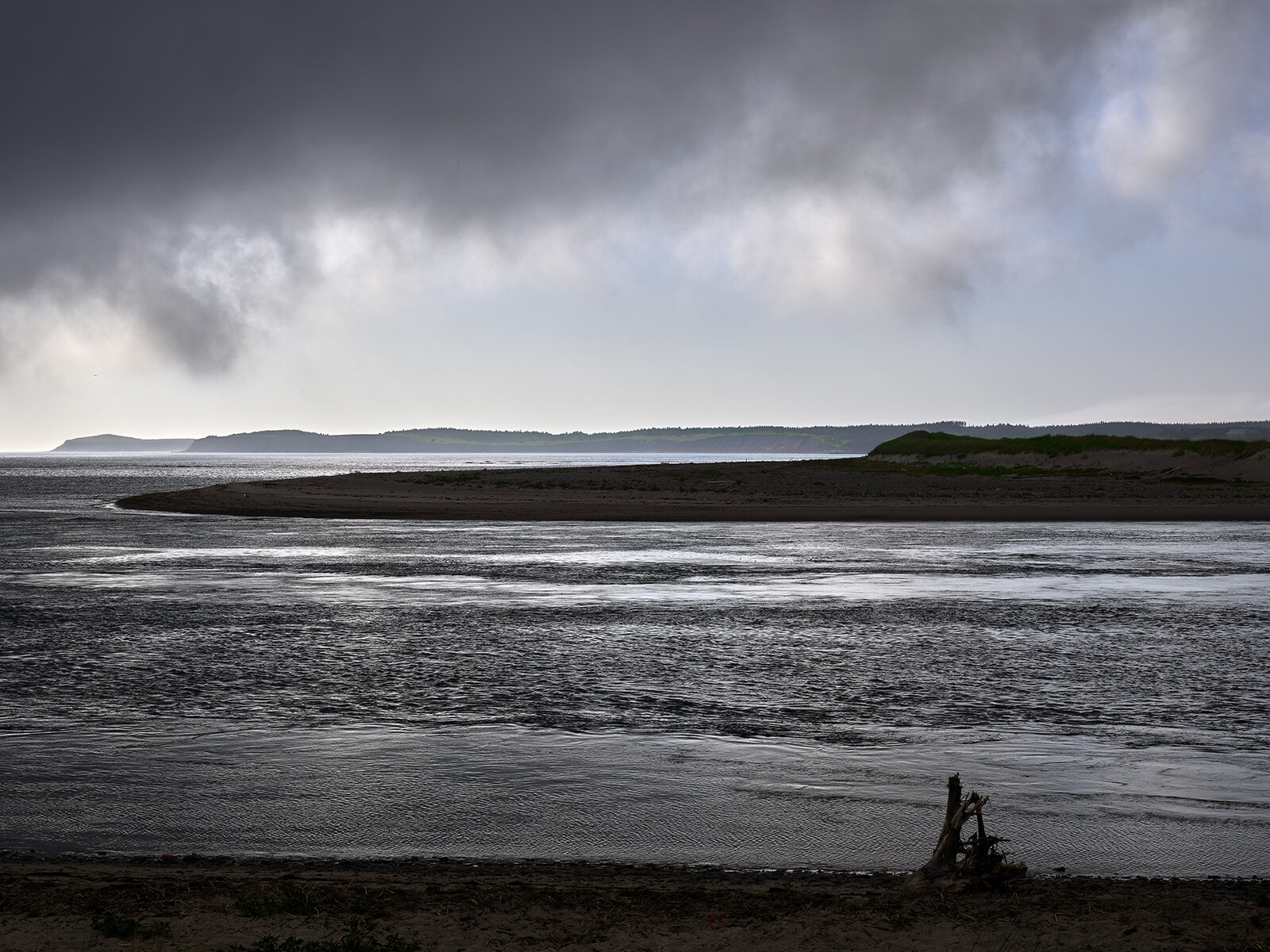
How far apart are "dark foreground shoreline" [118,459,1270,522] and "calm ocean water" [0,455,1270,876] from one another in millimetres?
25084

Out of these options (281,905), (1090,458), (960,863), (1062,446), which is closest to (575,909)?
(281,905)

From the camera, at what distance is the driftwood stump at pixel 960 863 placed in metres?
7.09

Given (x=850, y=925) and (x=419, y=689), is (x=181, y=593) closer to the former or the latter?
(x=419, y=689)

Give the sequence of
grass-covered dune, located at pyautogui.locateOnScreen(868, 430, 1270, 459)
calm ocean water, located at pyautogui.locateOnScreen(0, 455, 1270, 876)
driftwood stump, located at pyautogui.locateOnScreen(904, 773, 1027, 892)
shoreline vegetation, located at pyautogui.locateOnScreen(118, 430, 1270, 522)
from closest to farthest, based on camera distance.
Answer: driftwood stump, located at pyautogui.locateOnScreen(904, 773, 1027, 892), calm ocean water, located at pyautogui.locateOnScreen(0, 455, 1270, 876), shoreline vegetation, located at pyautogui.locateOnScreen(118, 430, 1270, 522), grass-covered dune, located at pyautogui.locateOnScreen(868, 430, 1270, 459)

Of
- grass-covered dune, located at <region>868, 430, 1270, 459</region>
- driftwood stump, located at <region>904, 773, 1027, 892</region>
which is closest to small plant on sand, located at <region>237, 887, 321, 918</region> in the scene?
driftwood stump, located at <region>904, 773, 1027, 892</region>

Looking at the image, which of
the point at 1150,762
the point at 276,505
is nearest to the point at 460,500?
the point at 276,505

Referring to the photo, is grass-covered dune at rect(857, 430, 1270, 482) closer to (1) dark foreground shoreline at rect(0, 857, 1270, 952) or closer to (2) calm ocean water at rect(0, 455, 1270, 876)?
(2) calm ocean water at rect(0, 455, 1270, 876)

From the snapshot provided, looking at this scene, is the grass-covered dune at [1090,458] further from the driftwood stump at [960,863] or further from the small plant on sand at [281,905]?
the small plant on sand at [281,905]

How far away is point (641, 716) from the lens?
38.6 ft

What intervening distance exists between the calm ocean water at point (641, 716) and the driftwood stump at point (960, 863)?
1.94 feet

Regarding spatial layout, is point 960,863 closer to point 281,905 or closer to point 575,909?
point 575,909

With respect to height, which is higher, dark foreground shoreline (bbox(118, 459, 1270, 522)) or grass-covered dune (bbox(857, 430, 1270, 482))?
grass-covered dune (bbox(857, 430, 1270, 482))

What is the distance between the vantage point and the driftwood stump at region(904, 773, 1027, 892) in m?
7.09

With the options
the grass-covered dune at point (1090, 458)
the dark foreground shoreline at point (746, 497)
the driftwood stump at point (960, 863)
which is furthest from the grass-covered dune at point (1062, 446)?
the driftwood stump at point (960, 863)
